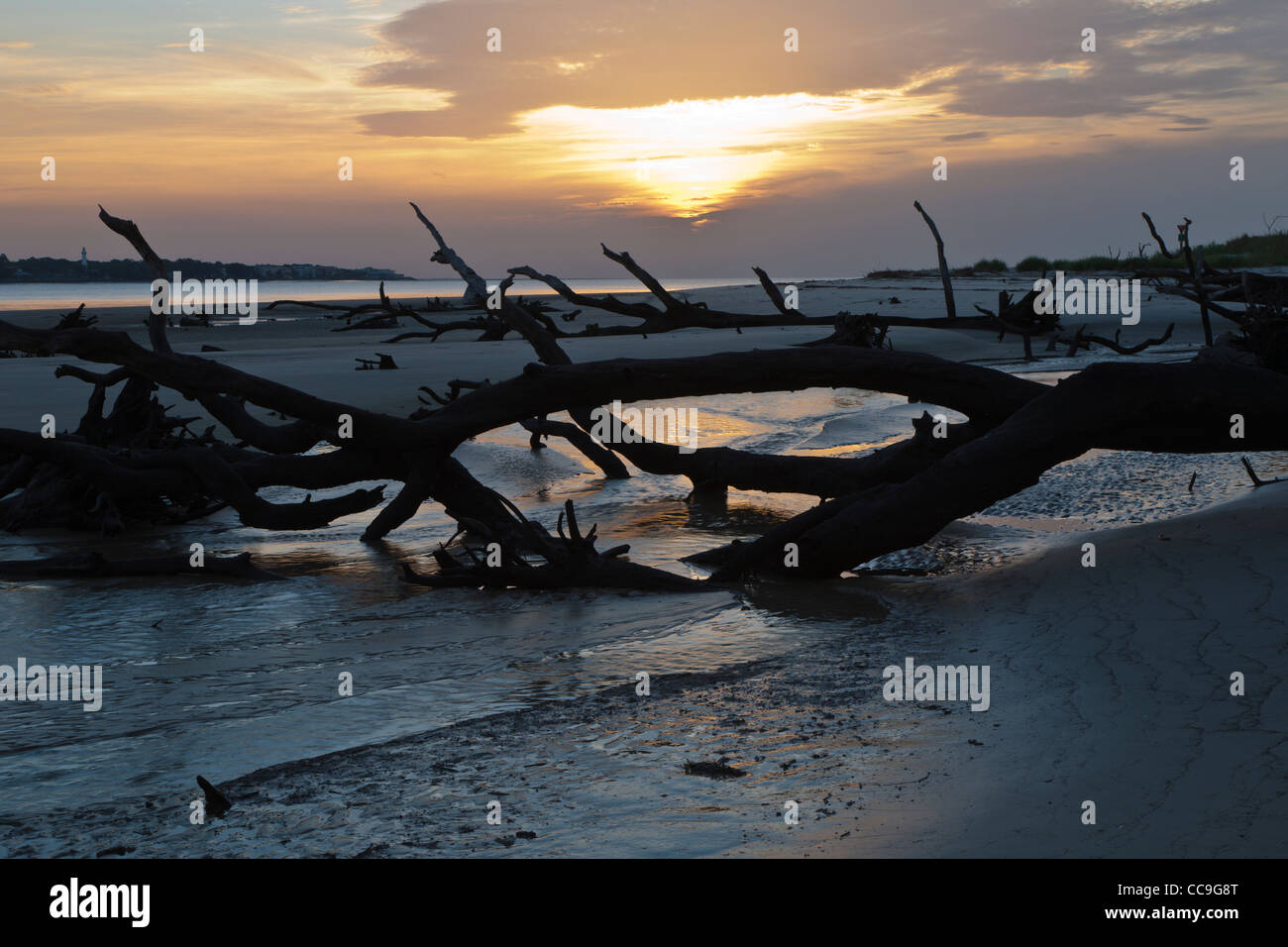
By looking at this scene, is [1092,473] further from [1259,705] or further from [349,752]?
[349,752]

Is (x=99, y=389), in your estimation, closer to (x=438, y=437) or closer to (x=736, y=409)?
(x=438, y=437)

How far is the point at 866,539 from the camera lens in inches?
227

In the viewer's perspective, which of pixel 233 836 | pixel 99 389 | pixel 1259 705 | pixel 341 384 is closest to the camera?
pixel 233 836

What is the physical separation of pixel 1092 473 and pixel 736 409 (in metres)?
6.61

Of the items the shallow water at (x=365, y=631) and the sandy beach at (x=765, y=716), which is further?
the shallow water at (x=365, y=631)

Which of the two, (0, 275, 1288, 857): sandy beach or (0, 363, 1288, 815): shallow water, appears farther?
(0, 363, 1288, 815): shallow water

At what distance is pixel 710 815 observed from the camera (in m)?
3.00

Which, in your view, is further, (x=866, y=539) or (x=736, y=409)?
(x=736, y=409)

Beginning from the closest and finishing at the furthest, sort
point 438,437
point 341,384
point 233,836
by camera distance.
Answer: point 233,836
point 438,437
point 341,384

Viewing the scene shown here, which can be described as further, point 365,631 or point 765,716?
point 365,631

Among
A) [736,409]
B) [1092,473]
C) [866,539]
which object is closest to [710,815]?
[866,539]

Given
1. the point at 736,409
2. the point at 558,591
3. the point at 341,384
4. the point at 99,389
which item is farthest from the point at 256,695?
the point at 341,384

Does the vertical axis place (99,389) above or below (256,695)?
above

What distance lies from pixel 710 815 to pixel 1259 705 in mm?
1813
